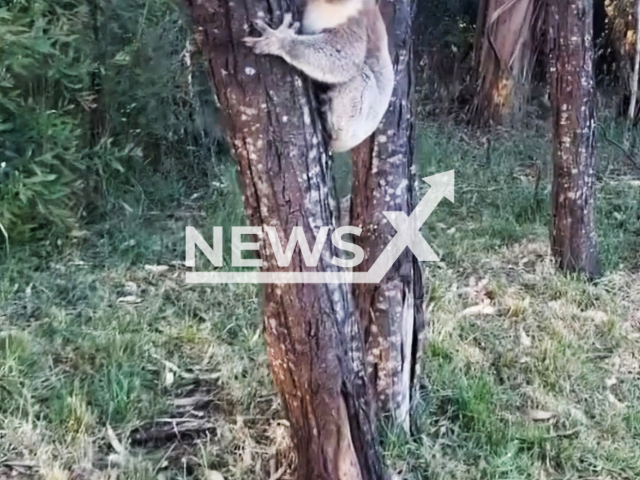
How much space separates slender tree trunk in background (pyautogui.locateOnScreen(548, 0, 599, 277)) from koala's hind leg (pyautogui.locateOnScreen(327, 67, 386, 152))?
1814mm

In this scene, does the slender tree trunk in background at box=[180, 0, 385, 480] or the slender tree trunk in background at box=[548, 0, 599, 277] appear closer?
the slender tree trunk in background at box=[180, 0, 385, 480]

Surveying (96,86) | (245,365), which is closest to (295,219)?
(245,365)

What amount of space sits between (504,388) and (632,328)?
0.83m

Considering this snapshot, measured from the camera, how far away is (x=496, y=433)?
7.79 feet

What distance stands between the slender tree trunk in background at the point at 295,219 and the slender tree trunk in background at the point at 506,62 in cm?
568

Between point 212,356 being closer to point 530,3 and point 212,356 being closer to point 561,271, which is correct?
point 561,271

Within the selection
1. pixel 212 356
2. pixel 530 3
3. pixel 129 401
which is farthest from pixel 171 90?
pixel 530 3

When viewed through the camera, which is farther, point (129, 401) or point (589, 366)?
point (589, 366)

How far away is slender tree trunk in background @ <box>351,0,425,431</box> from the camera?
2.39 meters

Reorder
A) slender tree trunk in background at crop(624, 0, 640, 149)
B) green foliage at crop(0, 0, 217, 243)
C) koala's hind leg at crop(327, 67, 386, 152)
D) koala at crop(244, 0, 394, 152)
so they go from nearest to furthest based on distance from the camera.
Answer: koala at crop(244, 0, 394, 152)
koala's hind leg at crop(327, 67, 386, 152)
green foliage at crop(0, 0, 217, 243)
slender tree trunk in background at crop(624, 0, 640, 149)

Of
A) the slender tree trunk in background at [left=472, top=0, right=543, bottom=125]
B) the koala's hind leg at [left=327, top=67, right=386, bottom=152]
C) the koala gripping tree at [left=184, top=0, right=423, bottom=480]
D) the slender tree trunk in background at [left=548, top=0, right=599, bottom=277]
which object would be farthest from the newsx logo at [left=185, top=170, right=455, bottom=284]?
the slender tree trunk in background at [left=472, top=0, right=543, bottom=125]

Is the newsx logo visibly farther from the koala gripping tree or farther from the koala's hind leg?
the koala's hind leg

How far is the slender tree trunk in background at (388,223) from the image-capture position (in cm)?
239

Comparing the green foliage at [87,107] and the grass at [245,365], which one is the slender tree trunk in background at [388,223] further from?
the green foliage at [87,107]
